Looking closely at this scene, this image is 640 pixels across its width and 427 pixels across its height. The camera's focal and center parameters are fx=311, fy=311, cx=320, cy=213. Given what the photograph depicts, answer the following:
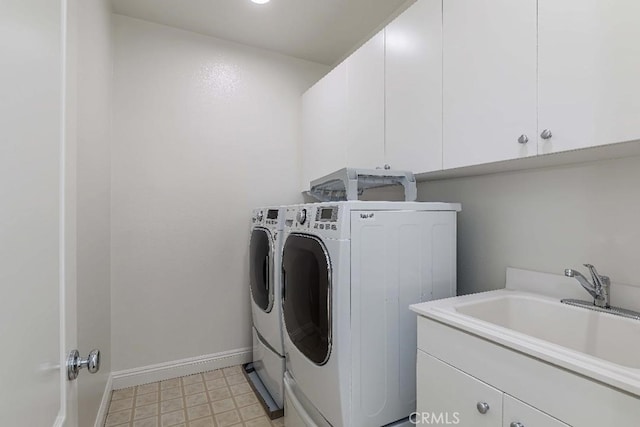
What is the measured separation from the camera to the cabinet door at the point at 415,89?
1491 mm

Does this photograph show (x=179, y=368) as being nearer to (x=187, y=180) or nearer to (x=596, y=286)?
(x=187, y=180)

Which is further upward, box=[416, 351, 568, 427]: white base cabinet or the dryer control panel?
the dryer control panel

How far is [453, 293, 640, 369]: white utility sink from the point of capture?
104cm

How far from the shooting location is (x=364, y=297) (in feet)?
4.17

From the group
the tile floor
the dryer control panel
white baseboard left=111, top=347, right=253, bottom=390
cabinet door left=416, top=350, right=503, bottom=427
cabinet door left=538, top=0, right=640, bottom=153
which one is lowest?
the tile floor

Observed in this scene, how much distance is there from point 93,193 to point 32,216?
134cm

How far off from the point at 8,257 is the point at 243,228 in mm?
2276

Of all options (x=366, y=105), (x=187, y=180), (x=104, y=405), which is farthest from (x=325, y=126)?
(x=104, y=405)

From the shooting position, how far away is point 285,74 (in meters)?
2.94

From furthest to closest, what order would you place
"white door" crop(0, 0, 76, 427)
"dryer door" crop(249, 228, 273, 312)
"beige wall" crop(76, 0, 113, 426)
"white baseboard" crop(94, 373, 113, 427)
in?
"dryer door" crop(249, 228, 273, 312) → "white baseboard" crop(94, 373, 113, 427) → "beige wall" crop(76, 0, 113, 426) → "white door" crop(0, 0, 76, 427)

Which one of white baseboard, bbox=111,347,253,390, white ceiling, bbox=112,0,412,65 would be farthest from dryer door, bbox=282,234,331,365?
white ceiling, bbox=112,0,412,65

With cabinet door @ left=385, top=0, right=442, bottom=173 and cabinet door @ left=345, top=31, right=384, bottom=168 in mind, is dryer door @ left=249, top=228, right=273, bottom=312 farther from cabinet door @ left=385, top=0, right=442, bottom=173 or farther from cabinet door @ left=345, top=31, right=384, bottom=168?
cabinet door @ left=385, top=0, right=442, bottom=173

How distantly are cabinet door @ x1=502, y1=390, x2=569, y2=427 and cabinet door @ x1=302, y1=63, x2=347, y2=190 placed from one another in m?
1.67
